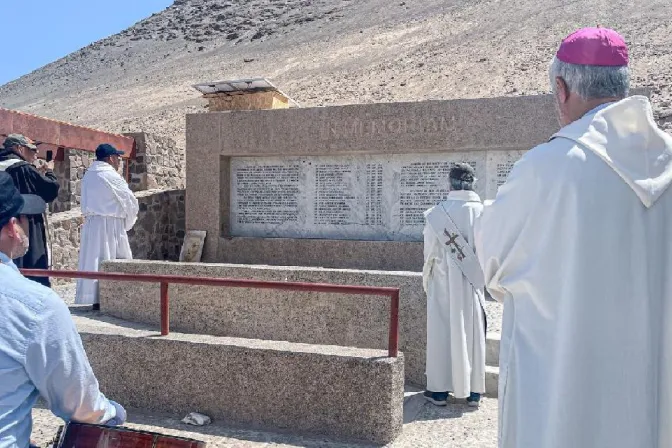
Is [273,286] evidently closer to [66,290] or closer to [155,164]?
[66,290]

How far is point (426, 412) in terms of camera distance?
496 cm

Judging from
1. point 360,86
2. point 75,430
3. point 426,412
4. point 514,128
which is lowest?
point 426,412

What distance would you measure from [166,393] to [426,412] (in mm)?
1929

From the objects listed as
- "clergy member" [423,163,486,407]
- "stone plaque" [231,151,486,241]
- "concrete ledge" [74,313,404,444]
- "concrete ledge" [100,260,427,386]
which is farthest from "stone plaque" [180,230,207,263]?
"clergy member" [423,163,486,407]

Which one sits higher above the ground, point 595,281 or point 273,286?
point 595,281

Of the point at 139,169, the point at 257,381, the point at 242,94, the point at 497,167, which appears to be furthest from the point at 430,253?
the point at 139,169

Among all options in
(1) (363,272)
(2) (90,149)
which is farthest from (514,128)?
(2) (90,149)

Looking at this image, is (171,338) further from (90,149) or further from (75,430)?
(90,149)

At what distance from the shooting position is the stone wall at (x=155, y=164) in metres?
13.3

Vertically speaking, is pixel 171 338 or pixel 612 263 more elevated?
pixel 612 263

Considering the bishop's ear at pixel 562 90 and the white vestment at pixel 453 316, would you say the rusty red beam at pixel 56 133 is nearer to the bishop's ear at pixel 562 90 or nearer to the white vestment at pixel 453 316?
the white vestment at pixel 453 316

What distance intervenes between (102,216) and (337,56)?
116ft

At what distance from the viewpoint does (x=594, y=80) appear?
Result: 76.4 inches

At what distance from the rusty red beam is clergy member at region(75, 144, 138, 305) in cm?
485
